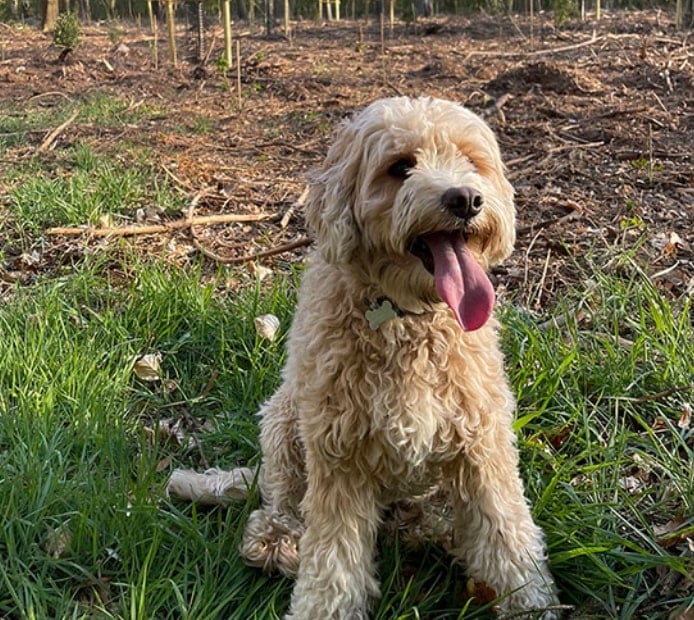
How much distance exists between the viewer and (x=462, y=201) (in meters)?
2.18

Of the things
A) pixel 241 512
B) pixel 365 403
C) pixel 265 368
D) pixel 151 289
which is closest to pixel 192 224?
pixel 151 289

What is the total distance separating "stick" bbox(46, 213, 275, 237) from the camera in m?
5.23

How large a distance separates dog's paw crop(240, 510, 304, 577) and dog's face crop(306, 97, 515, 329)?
1015 millimetres

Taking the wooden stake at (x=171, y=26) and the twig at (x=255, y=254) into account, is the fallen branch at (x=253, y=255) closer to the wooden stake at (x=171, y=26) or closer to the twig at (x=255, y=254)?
the twig at (x=255, y=254)

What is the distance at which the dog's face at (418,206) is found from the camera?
7.27 ft

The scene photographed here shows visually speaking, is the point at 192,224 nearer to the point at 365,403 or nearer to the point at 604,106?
the point at 365,403

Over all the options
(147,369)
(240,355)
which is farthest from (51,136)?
(240,355)

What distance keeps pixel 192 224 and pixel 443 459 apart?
351 centimetres

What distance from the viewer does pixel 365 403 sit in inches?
94.6

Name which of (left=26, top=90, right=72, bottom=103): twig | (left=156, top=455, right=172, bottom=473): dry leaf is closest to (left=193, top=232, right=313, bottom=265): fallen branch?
(left=156, top=455, right=172, bottom=473): dry leaf

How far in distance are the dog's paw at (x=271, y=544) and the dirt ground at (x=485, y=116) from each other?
1.44m

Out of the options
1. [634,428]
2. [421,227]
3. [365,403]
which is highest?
[421,227]

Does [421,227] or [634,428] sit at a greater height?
[421,227]

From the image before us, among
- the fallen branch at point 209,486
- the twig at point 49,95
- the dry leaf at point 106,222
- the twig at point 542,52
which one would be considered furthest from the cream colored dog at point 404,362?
the twig at point 542,52
